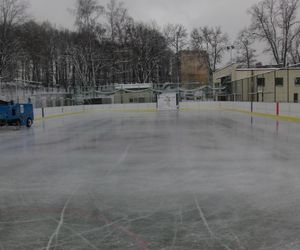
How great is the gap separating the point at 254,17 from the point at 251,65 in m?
10.9

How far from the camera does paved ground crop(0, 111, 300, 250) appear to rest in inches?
150

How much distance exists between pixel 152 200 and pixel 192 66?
66808 mm

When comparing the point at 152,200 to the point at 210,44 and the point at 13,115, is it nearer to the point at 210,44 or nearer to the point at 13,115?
the point at 13,115

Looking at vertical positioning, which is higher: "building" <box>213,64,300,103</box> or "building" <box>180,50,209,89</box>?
"building" <box>180,50,209,89</box>

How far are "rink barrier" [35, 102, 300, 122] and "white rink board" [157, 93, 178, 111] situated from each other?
103cm

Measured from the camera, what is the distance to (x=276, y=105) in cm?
2505

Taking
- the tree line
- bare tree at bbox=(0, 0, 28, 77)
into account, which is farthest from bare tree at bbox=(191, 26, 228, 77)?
bare tree at bbox=(0, 0, 28, 77)

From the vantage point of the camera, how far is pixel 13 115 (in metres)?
20.6

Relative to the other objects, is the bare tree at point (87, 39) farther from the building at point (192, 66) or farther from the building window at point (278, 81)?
the building window at point (278, 81)

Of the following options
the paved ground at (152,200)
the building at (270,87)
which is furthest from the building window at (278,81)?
the paved ground at (152,200)

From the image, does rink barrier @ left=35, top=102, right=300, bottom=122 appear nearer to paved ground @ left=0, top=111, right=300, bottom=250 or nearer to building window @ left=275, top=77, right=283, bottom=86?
building window @ left=275, top=77, right=283, bottom=86

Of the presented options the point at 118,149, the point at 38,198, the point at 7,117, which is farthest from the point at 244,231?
the point at 7,117

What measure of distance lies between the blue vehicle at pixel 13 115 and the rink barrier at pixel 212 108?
8157 mm

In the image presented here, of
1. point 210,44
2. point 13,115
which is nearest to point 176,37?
point 210,44
